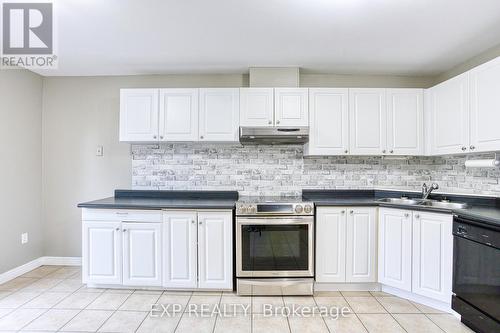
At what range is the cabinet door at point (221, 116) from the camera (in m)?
2.97

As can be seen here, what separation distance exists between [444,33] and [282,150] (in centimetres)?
185

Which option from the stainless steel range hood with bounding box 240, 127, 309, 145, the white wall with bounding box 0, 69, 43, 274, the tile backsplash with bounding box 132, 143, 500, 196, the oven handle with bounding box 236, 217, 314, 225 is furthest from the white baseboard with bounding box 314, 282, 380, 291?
the white wall with bounding box 0, 69, 43, 274

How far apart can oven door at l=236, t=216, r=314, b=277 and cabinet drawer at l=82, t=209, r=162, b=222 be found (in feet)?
2.69

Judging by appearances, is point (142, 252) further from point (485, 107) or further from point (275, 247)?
point (485, 107)

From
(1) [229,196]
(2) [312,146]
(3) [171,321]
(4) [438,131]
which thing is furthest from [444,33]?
(3) [171,321]

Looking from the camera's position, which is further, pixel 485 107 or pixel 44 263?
pixel 44 263

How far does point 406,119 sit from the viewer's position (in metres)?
2.98

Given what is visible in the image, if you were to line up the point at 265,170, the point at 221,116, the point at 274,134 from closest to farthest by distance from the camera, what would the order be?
the point at 274,134
the point at 221,116
the point at 265,170

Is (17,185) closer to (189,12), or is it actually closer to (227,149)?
(227,149)

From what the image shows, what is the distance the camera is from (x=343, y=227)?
267 centimetres

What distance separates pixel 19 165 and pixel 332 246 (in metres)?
3.54

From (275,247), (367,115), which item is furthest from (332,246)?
(367,115)

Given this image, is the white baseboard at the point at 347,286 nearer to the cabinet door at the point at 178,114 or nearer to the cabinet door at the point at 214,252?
the cabinet door at the point at 214,252

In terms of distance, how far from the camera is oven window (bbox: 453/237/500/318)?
6.12 ft
